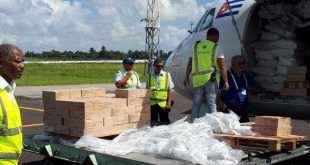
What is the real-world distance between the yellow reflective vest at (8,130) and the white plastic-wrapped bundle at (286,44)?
598 centimetres

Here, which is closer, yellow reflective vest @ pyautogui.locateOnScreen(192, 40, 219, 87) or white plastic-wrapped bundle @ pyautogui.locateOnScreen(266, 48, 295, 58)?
yellow reflective vest @ pyautogui.locateOnScreen(192, 40, 219, 87)

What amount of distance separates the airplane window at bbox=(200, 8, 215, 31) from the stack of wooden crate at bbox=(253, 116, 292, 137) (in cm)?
325

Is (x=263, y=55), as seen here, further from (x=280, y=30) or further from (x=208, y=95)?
(x=208, y=95)

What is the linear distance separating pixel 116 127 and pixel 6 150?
3.57m

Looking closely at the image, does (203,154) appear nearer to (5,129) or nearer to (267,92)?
(5,129)

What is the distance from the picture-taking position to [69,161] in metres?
6.26

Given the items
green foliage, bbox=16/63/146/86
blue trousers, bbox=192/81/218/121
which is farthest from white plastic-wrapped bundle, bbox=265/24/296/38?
green foliage, bbox=16/63/146/86

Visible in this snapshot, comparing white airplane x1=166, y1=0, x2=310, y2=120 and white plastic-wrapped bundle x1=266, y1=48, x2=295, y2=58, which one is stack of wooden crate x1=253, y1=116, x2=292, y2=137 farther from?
white plastic-wrapped bundle x1=266, y1=48, x2=295, y2=58

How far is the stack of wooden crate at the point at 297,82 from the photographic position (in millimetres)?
8133

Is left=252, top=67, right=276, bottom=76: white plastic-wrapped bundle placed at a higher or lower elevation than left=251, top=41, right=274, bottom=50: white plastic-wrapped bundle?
lower

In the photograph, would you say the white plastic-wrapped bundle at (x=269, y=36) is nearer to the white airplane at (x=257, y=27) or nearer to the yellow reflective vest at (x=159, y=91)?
the white airplane at (x=257, y=27)

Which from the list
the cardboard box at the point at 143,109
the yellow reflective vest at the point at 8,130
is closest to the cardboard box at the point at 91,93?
the cardboard box at the point at 143,109

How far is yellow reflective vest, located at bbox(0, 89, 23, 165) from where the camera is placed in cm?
336

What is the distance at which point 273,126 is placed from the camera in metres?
6.54
